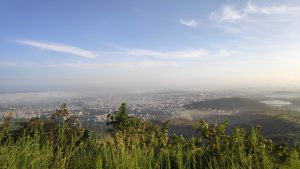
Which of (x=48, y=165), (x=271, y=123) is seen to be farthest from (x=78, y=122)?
(x=271, y=123)

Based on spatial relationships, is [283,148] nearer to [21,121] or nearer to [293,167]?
[293,167]

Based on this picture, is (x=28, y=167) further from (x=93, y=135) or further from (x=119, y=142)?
(x=93, y=135)

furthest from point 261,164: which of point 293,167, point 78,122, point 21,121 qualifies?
point 21,121

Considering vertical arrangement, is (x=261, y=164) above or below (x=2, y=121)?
below

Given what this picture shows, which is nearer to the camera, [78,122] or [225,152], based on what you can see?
[225,152]

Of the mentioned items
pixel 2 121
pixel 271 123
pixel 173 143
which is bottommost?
pixel 271 123

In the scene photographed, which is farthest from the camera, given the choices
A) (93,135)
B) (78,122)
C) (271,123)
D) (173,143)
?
(271,123)

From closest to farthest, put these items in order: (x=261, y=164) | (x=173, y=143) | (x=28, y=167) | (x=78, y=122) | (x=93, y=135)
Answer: (x=28, y=167)
(x=261, y=164)
(x=93, y=135)
(x=173, y=143)
(x=78, y=122)
